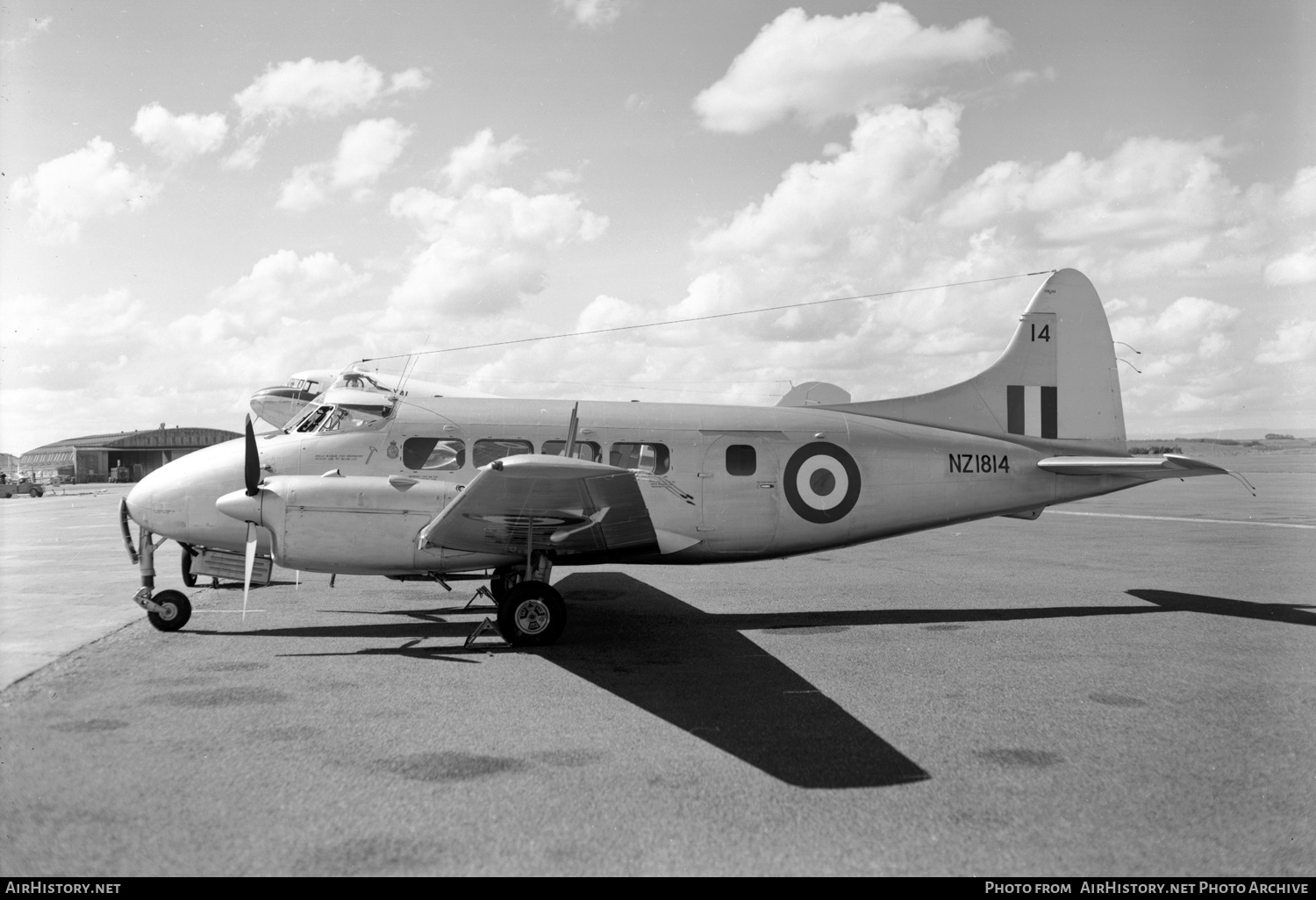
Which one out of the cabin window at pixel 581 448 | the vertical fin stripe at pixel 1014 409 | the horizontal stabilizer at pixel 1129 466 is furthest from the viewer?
the vertical fin stripe at pixel 1014 409

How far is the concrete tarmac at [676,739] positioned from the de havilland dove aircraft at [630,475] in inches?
39.8

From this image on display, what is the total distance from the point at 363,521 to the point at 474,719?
3906mm

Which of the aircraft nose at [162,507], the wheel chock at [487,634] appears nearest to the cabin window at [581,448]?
the wheel chock at [487,634]

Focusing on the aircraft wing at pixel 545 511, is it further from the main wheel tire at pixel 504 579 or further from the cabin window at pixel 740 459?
the cabin window at pixel 740 459

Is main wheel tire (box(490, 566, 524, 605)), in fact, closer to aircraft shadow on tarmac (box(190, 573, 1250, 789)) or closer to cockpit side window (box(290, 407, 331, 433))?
aircraft shadow on tarmac (box(190, 573, 1250, 789))

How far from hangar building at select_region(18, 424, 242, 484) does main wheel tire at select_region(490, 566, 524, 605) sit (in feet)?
311

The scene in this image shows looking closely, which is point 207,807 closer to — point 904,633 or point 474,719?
point 474,719

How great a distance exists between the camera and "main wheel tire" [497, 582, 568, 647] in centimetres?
973


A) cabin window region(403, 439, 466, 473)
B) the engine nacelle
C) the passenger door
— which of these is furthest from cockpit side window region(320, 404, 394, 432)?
the passenger door

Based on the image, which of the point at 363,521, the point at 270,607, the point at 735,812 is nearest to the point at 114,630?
the point at 270,607

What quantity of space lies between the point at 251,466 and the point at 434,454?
2.31m

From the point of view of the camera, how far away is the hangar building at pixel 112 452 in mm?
95938

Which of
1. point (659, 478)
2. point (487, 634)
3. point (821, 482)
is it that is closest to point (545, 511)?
point (487, 634)

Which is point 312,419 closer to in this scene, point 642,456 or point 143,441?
point 642,456
